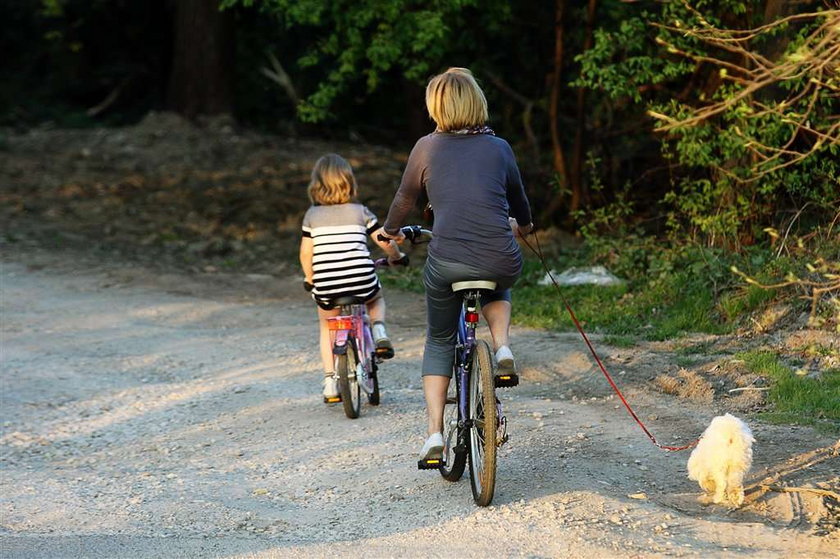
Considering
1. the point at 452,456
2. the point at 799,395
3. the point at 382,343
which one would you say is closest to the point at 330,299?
the point at 382,343

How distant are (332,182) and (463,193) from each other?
2.04 meters

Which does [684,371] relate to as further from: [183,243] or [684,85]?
[183,243]

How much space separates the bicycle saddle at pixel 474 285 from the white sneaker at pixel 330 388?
2.26 meters

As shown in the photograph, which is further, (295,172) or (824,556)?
(295,172)

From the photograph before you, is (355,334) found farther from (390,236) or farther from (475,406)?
(475,406)

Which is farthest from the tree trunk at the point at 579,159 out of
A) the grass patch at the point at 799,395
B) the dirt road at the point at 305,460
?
the grass patch at the point at 799,395

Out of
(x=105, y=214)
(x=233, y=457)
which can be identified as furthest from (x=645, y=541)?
(x=105, y=214)

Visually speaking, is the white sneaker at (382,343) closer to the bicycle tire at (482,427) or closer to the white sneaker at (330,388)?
the white sneaker at (330,388)

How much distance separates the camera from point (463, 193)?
5.32m

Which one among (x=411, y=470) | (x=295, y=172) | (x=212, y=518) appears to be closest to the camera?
(x=212, y=518)

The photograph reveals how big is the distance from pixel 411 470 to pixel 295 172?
1116 cm

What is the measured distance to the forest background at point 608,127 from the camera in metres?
9.04

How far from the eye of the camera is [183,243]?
14258 millimetres

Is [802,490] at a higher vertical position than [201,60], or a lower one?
lower
